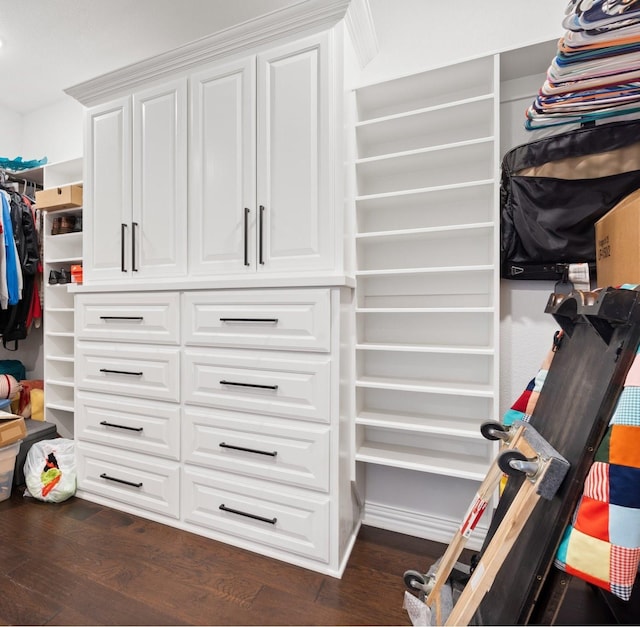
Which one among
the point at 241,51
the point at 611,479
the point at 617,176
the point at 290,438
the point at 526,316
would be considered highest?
the point at 241,51

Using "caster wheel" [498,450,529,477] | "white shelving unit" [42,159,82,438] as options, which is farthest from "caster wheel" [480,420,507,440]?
"white shelving unit" [42,159,82,438]

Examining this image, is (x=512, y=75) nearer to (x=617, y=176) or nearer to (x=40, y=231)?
(x=617, y=176)

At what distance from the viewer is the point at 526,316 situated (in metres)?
1.68

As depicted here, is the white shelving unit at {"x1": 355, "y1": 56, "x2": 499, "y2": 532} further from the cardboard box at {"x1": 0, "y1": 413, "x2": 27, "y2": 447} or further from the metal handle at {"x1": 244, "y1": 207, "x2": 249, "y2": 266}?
the cardboard box at {"x1": 0, "y1": 413, "x2": 27, "y2": 447}

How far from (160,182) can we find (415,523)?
220cm

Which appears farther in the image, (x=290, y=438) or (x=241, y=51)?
(x=241, y=51)

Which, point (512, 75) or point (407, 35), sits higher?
point (407, 35)

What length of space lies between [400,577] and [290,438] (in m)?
0.73

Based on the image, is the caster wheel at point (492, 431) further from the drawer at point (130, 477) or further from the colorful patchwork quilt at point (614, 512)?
the drawer at point (130, 477)

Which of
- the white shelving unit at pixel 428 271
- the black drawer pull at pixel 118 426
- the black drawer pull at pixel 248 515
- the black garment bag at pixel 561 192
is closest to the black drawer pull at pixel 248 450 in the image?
the black drawer pull at pixel 248 515

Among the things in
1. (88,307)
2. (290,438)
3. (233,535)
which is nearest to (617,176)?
(290,438)

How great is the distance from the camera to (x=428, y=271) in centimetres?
156

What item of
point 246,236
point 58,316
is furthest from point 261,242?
point 58,316

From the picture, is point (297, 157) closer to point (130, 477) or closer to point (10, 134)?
point (130, 477)
